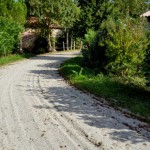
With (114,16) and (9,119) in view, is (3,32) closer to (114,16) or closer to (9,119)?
(114,16)

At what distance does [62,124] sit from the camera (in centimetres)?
833

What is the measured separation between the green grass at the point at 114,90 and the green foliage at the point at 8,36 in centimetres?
1090

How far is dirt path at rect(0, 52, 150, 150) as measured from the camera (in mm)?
6946

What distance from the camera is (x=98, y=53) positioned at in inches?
704

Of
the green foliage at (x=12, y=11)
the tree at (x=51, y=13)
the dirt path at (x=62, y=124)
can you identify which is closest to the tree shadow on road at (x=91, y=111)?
the dirt path at (x=62, y=124)

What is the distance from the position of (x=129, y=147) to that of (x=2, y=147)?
280 centimetres

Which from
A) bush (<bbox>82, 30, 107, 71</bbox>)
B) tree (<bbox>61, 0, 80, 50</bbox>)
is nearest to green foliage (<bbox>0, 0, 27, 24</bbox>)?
tree (<bbox>61, 0, 80, 50</bbox>)

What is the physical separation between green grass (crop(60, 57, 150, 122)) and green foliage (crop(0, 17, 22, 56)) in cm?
1090

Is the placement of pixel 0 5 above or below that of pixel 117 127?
above

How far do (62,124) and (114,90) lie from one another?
15.6ft

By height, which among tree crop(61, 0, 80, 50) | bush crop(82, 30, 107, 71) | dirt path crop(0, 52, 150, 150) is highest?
tree crop(61, 0, 80, 50)

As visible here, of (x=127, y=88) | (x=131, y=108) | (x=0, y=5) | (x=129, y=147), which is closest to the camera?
(x=129, y=147)

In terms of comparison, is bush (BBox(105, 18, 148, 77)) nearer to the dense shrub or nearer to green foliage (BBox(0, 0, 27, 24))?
the dense shrub

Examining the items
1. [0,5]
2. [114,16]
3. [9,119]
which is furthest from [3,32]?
[9,119]
